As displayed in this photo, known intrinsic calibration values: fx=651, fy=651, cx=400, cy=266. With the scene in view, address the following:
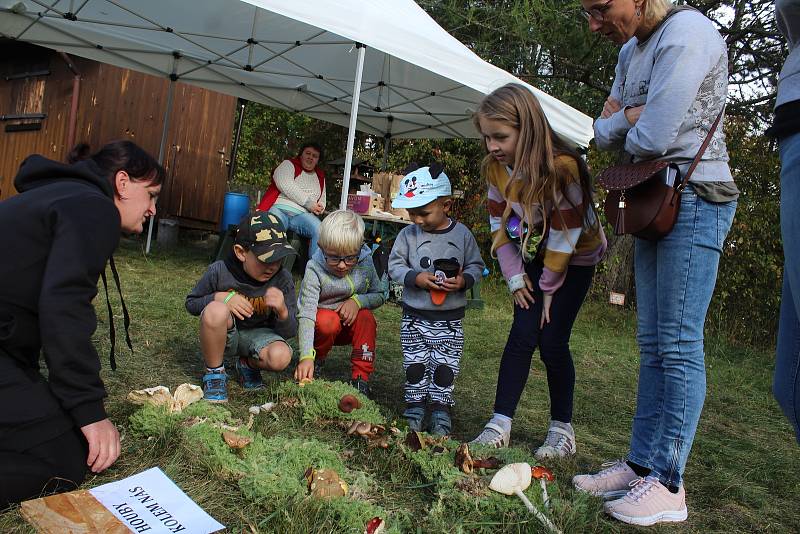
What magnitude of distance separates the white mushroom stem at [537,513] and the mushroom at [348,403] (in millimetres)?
844

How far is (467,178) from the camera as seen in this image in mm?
11477

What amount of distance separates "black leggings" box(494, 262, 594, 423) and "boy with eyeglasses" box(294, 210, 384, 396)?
83 cm

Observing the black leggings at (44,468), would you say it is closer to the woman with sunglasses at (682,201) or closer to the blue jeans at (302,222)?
the woman with sunglasses at (682,201)

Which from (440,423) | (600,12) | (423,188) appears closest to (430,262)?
(423,188)

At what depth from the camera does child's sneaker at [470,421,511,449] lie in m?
2.48

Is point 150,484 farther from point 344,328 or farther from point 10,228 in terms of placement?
point 344,328

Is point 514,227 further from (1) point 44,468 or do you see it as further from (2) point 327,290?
(1) point 44,468

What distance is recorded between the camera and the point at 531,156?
2.46 meters

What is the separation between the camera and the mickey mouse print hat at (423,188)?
2.94 m

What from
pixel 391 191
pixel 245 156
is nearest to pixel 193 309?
pixel 391 191

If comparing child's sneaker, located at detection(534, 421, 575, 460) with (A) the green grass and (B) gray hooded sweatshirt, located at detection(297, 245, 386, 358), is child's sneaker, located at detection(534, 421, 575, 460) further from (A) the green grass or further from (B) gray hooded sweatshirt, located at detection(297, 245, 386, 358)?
(B) gray hooded sweatshirt, located at detection(297, 245, 386, 358)

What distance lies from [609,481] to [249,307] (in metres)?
1.59

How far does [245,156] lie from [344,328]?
17.3 m

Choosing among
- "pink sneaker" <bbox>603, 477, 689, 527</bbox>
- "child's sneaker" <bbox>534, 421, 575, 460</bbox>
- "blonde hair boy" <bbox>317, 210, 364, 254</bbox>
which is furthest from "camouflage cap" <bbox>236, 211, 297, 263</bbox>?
"pink sneaker" <bbox>603, 477, 689, 527</bbox>
